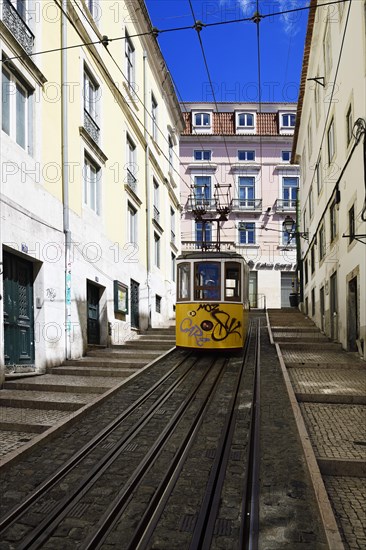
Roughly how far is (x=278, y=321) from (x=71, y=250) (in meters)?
12.5

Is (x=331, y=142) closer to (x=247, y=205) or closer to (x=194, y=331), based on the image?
(x=194, y=331)

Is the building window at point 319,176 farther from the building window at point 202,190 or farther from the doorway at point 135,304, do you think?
the building window at point 202,190

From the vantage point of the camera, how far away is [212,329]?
40.2 ft

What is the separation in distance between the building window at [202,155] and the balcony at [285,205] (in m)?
6.41

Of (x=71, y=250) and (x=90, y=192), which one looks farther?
(x=90, y=192)

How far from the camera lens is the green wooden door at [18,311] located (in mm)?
9312

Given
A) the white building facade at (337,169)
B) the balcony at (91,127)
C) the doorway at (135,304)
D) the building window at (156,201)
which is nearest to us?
the white building facade at (337,169)

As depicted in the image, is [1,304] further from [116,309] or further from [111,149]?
[111,149]

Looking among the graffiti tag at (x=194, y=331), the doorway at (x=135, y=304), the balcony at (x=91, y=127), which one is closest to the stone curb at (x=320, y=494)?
the graffiti tag at (x=194, y=331)

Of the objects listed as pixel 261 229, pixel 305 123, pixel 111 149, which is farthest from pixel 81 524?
pixel 261 229

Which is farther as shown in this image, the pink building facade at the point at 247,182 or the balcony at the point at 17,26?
the pink building facade at the point at 247,182

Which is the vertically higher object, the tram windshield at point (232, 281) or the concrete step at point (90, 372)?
the tram windshield at point (232, 281)

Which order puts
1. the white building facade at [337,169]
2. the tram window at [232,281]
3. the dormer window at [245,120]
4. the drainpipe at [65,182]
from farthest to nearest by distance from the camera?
the dormer window at [245,120]
the tram window at [232,281]
the drainpipe at [65,182]
the white building facade at [337,169]

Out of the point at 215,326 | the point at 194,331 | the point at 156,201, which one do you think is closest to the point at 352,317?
the point at 215,326
